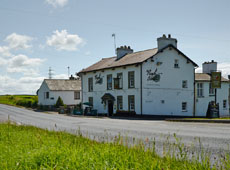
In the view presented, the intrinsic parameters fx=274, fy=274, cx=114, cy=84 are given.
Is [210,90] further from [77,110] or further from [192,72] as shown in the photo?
[77,110]

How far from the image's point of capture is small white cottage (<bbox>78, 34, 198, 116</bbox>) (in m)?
31.5

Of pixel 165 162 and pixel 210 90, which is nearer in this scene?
pixel 165 162

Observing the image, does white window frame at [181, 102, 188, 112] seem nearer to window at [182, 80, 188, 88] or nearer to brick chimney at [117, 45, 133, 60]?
window at [182, 80, 188, 88]

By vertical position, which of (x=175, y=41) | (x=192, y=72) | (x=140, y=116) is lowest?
(x=140, y=116)

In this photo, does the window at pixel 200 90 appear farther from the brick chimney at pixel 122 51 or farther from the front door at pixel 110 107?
the front door at pixel 110 107

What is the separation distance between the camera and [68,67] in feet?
249

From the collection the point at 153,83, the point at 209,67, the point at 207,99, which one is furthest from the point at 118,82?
the point at 209,67

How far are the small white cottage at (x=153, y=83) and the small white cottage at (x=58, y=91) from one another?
18.3 metres

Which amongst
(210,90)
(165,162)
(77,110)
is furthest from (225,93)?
(165,162)

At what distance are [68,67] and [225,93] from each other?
46.7 m

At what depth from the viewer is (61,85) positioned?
5512 centimetres

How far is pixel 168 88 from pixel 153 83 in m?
2.33

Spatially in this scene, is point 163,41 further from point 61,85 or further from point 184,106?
point 61,85

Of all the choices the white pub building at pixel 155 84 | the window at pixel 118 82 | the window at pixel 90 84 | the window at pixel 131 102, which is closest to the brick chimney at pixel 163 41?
the white pub building at pixel 155 84
